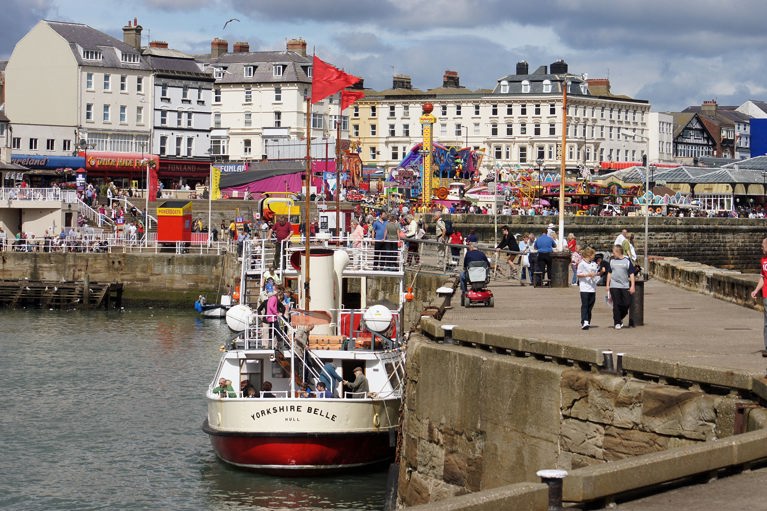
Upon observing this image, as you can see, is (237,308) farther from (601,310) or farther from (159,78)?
(159,78)

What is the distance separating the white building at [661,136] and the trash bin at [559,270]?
11201 centimetres

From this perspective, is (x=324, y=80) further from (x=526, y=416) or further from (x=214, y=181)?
(x=214, y=181)

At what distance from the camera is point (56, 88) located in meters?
93.1

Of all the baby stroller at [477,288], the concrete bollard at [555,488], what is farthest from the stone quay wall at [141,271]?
the concrete bollard at [555,488]

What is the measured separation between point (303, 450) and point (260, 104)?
85.9 meters

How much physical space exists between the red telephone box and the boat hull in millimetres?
37630

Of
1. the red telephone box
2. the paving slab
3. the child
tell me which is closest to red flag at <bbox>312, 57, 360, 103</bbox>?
the paving slab

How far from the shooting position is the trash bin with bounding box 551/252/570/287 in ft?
102

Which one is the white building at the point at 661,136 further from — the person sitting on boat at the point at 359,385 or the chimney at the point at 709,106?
the person sitting on boat at the point at 359,385

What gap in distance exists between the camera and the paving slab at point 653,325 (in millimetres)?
16812

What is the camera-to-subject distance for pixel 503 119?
128000 mm

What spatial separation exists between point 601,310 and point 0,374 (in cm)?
1839

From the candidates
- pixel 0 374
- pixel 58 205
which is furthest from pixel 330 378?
pixel 58 205

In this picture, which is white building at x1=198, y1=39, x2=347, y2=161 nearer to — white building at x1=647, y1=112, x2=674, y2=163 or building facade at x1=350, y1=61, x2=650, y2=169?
building facade at x1=350, y1=61, x2=650, y2=169
